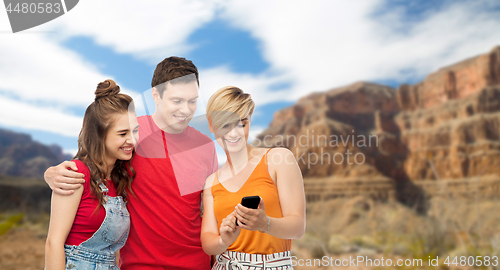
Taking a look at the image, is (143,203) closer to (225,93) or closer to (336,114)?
(225,93)

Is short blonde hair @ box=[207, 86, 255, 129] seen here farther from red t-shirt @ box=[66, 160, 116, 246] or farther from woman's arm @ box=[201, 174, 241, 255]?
red t-shirt @ box=[66, 160, 116, 246]

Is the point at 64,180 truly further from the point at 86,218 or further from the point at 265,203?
the point at 265,203

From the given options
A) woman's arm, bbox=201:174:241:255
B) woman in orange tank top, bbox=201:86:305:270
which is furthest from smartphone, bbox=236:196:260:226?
woman in orange tank top, bbox=201:86:305:270

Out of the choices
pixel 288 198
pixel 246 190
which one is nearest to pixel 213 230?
pixel 246 190

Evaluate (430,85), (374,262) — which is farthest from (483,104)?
(374,262)

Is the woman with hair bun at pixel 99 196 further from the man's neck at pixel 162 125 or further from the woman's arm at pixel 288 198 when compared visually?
the woman's arm at pixel 288 198

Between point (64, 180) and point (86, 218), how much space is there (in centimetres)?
18

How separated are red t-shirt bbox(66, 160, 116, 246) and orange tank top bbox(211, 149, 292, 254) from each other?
0.51m

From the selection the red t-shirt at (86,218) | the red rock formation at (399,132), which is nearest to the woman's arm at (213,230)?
the red t-shirt at (86,218)

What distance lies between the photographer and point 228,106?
4.91 ft

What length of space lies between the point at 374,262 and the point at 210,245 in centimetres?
1217

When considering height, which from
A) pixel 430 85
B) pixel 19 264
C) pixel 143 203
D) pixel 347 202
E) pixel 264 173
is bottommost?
pixel 19 264

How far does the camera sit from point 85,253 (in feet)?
4.86

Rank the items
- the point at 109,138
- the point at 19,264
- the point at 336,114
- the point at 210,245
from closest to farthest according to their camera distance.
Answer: the point at 210,245, the point at 109,138, the point at 19,264, the point at 336,114
